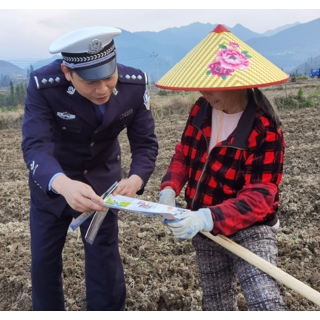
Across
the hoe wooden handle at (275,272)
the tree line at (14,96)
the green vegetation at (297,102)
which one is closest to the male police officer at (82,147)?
the hoe wooden handle at (275,272)

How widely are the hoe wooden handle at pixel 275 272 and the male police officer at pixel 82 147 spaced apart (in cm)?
55

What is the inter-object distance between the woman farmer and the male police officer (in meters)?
0.27

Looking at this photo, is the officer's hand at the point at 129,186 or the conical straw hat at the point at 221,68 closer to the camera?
the conical straw hat at the point at 221,68

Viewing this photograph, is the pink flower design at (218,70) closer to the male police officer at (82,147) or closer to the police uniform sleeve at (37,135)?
the male police officer at (82,147)

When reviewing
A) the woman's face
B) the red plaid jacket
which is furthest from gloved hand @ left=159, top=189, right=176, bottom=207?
the woman's face

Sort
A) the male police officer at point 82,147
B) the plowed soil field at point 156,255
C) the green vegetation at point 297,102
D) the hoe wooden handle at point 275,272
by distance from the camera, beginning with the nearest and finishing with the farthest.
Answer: the hoe wooden handle at point 275,272, the male police officer at point 82,147, the plowed soil field at point 156,255, the green vegetation at point 297,102

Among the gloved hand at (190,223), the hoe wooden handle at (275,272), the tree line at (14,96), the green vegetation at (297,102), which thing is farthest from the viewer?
the tree line at (14,96)

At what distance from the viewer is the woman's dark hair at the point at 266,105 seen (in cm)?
148

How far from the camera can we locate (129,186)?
67.6 inches

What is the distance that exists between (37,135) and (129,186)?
467mm

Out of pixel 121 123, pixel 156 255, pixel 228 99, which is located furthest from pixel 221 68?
pixel 156 255

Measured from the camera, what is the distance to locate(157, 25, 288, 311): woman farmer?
56.0 inches

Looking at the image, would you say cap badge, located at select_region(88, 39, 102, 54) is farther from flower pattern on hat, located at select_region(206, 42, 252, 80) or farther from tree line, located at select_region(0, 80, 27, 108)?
tree line, located at select_region(0, 80, 27, 108)

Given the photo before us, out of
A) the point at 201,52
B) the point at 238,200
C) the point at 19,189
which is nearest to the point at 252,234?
the point at 238,200
